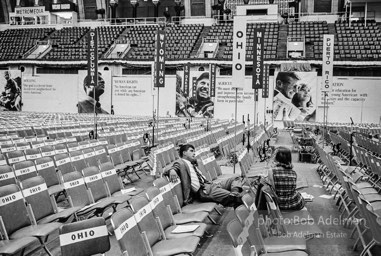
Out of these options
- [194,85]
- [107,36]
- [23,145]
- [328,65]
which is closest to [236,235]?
[23,145]

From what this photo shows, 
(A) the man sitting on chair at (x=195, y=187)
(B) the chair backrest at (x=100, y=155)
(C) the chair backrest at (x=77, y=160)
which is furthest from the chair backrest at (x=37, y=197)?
(B) the chair backrest at (x=100, y=155)

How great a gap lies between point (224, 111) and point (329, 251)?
27.0 m

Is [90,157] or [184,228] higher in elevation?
[90,157]

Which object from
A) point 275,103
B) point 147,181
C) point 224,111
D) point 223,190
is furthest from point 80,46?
point 223,190

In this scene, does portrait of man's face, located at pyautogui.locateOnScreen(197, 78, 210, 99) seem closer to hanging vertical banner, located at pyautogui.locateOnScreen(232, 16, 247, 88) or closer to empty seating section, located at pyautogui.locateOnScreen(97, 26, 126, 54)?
empty seating section, located at pyautogui.locateOnScreen(97, 26, 126, 54)

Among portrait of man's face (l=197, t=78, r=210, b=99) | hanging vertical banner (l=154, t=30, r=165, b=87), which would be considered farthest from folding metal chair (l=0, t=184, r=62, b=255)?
portrait of man's face (l=197, t=78, r=210, b=99)

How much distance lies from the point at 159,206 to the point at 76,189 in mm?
1419

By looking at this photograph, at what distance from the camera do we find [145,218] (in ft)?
14.1

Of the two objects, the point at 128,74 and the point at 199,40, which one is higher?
the point at 199,40

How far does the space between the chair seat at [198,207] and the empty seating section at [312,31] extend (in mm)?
29338

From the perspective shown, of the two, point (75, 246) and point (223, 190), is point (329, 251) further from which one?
point (75, 246)

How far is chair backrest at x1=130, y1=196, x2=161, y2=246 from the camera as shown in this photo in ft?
13.6

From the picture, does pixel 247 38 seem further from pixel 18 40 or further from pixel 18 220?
pixel 18 220

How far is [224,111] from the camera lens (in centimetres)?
3222
